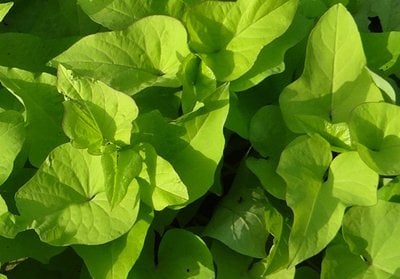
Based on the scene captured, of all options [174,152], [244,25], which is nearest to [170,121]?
[174,152]

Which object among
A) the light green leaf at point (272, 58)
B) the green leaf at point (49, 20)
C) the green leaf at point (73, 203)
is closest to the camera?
the green leaf at point (73, 203)

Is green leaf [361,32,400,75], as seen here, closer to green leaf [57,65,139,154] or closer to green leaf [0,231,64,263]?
green leaf [57,65,139,154]

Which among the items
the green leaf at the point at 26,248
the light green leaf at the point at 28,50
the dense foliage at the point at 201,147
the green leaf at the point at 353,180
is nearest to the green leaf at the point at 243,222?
the dense foliage at the point at 201,147

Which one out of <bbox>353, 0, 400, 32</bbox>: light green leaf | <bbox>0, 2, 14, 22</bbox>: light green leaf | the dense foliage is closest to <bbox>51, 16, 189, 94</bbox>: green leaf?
the dense foliage

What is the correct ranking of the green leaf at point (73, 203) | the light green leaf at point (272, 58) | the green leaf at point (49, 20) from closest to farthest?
1. the green leaf at point (73, 203)
2. the light green leaf at point (272, 58)
3. the green leaf at point (49, 20)

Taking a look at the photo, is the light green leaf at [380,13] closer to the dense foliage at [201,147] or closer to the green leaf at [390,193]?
the dense foliage at [201,147]

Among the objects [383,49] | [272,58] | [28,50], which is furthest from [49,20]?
[383,49]

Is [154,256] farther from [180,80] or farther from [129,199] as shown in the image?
[180,80]
